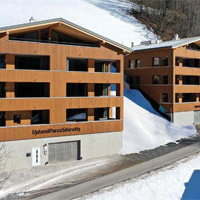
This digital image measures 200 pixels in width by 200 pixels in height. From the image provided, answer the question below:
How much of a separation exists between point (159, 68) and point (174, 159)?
62.3 feet

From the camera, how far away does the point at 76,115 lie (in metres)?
32.0

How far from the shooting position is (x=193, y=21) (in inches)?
3514

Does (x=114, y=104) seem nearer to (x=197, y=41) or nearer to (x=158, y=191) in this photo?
(x=158, y=191)

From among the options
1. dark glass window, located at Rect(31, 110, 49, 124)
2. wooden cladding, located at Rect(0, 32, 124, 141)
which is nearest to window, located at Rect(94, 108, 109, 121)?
wooden cladding, located at Rect(0, 32, 124, 141)

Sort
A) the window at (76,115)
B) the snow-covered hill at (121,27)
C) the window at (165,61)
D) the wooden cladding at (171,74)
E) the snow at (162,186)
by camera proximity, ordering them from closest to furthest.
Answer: the snow at (162,186), the window at (76,115), the snow-covered hill at (121,27), the wooden cladding at (171,74), the window at (165,61)

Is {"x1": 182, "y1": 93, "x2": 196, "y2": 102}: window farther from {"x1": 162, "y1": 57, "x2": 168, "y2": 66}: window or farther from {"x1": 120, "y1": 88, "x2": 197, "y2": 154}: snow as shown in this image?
{"x1": 162, "y1": 57, "x2": 168, "y2": 66}: window

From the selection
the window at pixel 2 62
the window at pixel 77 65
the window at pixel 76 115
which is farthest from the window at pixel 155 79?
the window at pixel 2 62

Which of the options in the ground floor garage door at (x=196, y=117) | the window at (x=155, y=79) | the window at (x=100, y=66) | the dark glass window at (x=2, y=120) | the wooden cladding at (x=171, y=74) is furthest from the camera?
the ground floor garage door at (x=196, y=117)

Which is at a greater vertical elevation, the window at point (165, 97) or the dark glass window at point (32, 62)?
the dark glass window at point (32, 62)

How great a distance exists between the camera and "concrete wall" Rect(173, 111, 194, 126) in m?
44.3

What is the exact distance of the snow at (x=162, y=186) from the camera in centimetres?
2181

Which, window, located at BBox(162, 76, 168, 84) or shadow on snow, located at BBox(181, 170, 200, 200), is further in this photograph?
window, located at BBox(162, 76, 168, 84)

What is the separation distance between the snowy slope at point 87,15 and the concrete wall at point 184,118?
29.4m

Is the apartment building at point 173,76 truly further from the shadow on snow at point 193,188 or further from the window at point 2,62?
the window at point 2,62
